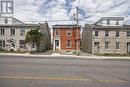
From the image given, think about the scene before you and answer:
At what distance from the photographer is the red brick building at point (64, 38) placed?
5019cm

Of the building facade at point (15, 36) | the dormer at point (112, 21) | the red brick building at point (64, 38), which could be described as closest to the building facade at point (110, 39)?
the dormer at point (112, 21)

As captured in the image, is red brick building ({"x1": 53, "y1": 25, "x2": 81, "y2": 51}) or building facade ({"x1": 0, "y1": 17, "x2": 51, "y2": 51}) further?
red brick building ({"x1": 53, "y1": 25, "x2": 81, "y2": 51})

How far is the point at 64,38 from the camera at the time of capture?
50.6 meters

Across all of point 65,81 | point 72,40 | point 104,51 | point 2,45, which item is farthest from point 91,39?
point 65,81

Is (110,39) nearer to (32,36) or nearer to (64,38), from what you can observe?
(64,38)

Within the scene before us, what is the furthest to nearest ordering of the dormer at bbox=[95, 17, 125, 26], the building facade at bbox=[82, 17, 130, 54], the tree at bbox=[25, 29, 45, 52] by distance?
the dormer at bbox=[95, 17, 125, 26] < the building facade at bbox=[82, 17, 130, 54] < the tree at bbox=[25, 29, 45, 52]

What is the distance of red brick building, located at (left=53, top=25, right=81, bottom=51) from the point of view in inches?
1976

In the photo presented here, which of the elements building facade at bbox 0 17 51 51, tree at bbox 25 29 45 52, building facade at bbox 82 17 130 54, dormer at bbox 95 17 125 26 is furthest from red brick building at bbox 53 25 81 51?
tree at bbox 25 29 45 52

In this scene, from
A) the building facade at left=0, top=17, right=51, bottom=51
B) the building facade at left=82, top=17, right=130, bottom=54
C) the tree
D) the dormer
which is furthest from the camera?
the dormer

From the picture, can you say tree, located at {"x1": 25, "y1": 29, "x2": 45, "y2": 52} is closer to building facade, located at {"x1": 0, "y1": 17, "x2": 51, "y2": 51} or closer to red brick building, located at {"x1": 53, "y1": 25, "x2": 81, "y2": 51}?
building facade, located at {"x1": 0, "y1": 17, "x2": 51, "y2": 51}

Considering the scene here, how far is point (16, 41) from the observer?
147 feet

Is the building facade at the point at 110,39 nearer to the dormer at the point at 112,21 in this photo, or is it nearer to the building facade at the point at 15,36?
the dormer at the point at 112,21

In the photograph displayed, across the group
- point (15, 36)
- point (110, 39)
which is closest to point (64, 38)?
point (15, 36)

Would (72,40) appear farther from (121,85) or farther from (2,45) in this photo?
(121,85)
